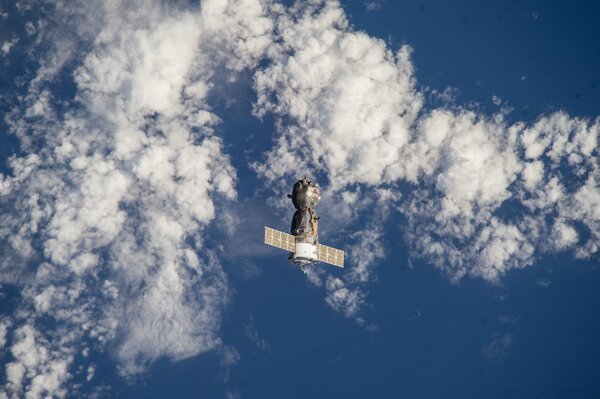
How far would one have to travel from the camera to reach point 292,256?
81.1m

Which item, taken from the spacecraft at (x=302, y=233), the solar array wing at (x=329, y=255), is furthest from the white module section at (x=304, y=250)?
the solar array wing at (x=329, y=255)

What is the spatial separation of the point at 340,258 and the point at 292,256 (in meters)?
9.36

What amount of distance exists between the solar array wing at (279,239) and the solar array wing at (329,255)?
182 inches

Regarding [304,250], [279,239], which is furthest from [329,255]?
[279,239]

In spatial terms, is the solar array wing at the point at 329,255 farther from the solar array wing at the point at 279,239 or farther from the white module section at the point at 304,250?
the solar array wing at the point at 279,239

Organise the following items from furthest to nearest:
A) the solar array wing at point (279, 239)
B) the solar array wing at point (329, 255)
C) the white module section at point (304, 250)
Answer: the solar array wing at point (329, 255) → the white module section at point (304, 250) → the solar array wing at point (279, 239)

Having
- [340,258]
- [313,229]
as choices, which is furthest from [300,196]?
[340,258]

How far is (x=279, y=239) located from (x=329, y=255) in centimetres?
991

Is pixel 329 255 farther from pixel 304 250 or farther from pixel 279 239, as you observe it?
pixel 279 239

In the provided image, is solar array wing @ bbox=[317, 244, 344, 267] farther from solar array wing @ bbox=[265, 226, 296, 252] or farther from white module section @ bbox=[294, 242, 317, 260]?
solar array wing @ bbox=[265, 226, 296, 252]

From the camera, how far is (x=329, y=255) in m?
84.1

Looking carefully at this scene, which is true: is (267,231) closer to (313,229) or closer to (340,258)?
(313,229)

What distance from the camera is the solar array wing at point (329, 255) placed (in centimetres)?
8244

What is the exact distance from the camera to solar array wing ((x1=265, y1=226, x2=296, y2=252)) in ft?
258
